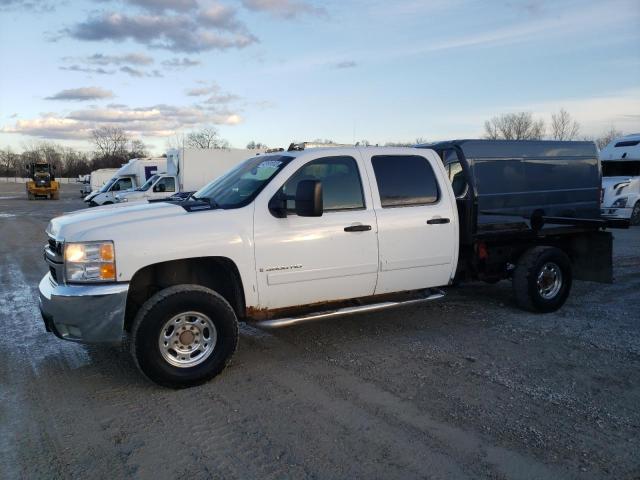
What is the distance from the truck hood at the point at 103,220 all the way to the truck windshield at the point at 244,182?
1.67 feet

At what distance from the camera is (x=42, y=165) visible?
46719 millimetres

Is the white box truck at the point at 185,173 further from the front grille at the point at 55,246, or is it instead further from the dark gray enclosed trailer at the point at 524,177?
the front grille at the point at 55,246

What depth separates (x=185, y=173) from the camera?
2283 cm

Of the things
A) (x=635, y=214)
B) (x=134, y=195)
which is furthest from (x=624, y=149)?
(x=134, y=195)

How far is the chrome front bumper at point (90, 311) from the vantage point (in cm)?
420

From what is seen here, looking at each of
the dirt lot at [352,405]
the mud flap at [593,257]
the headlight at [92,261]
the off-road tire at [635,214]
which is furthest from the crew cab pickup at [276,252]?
the off-road tire at [635,214]

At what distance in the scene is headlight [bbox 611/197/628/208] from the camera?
16875 millimetres

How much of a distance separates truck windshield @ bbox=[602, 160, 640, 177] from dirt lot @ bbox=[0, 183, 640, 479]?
13.0 metres

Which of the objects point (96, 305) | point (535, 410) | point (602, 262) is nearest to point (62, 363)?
point (96, 305)

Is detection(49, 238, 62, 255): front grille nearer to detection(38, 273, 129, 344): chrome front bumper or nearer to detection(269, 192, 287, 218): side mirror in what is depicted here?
detection(38, 273, 129, 344): chrome front bumper

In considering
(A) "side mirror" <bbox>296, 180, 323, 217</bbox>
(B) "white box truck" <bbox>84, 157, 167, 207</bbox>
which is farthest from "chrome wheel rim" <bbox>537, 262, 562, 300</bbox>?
(B) "white box truck" <bbox>84, 157, 167, 207</bbox>

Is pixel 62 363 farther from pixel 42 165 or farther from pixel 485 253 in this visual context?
pixel 42 165

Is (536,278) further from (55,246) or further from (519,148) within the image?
(55,246)

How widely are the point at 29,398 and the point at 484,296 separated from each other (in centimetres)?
582
